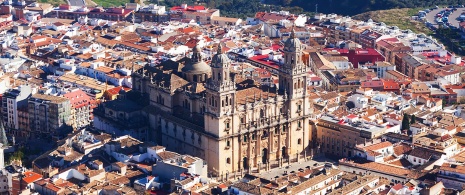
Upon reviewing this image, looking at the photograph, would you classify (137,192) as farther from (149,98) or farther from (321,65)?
(321,65)

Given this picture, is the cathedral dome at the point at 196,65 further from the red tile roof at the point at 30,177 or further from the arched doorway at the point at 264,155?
the red tile roof at the point at 30,177

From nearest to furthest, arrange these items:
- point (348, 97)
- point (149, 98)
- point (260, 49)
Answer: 1. point (149, 98)
2. point (348, 97)
3. point (260, 49)

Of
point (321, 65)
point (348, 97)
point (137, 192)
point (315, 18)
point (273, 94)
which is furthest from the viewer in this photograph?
point (315, 18)

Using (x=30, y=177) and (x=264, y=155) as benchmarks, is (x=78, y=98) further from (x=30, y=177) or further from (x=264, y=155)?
(x=264, y=155)

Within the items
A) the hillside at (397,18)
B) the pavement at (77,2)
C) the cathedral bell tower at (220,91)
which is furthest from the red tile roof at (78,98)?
the pavement at (77,2)

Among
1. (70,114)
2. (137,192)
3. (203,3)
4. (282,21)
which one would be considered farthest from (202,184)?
(203,3)

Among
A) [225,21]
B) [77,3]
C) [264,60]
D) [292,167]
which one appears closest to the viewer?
[292,167]

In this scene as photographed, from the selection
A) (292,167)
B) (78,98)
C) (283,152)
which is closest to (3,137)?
(78,98)
